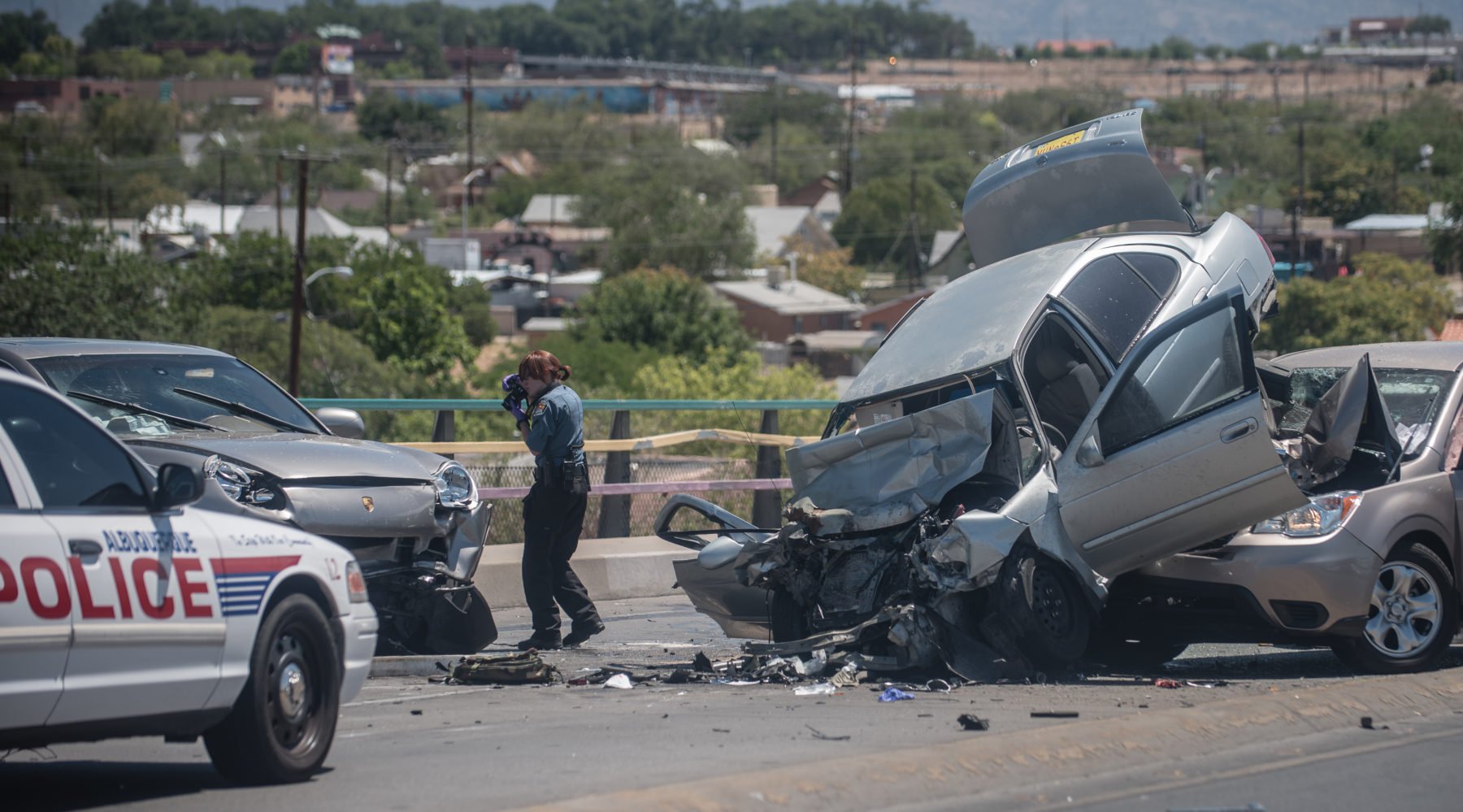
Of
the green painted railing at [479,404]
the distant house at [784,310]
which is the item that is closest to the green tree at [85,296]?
the distant house at [784,310]

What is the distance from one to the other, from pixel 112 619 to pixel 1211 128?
531 feet

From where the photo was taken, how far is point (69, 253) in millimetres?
62281

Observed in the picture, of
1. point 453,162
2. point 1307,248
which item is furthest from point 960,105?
point 1307,248

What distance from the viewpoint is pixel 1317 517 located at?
8906 millimetres

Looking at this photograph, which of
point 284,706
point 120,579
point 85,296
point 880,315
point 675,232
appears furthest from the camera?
point 675,232

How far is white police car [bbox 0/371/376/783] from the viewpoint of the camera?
525cm

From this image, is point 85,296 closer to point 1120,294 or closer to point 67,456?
point 1120,294

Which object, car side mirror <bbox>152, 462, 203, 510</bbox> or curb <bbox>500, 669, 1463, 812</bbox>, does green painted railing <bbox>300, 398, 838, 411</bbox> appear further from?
car side mirror <bbox>152, 462, 203, 510</bbox>

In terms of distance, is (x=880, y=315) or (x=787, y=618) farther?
(x=880, y=315)

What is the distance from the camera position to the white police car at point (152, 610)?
5.25 meters

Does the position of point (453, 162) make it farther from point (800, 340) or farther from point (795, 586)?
point (795, 586)

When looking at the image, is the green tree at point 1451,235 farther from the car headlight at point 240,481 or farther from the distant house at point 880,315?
the car headlight at point 240,481

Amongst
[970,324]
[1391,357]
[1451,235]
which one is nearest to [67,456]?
[970,324]

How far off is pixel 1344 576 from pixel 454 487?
4731mm
